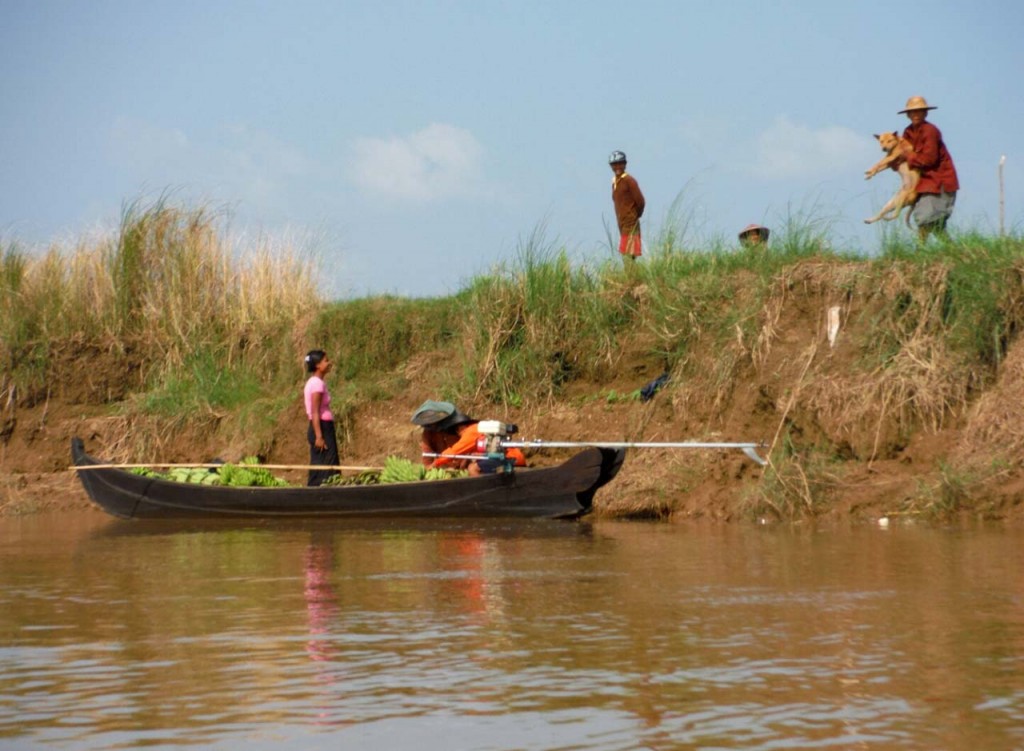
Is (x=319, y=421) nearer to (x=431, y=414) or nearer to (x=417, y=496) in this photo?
(x=431, y=414)

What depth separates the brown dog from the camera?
46.0 feet

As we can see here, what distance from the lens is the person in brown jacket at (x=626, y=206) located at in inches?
634

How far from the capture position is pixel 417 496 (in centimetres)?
1309

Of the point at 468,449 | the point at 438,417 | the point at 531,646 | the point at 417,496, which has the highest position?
the point at 438,417

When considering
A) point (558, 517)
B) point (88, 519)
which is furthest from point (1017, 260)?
point (88, 519)

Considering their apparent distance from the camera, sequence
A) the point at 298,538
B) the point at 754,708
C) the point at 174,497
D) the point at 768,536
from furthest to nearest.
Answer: the point at 174,497
the point at 298,538
the point at 768,536
the point at 754,708

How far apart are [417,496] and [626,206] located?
4863 millimetres

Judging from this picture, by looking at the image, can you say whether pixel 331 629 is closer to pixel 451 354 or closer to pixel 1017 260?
pixel 1017 260

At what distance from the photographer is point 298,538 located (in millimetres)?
12102

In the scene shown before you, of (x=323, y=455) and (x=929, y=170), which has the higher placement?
(x=929, y=170)

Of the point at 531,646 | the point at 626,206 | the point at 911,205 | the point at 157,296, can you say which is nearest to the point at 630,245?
the point at 626,206

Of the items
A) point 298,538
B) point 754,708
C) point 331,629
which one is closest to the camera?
point 754,708

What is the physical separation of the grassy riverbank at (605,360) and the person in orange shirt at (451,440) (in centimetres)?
121

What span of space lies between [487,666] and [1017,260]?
829cm
